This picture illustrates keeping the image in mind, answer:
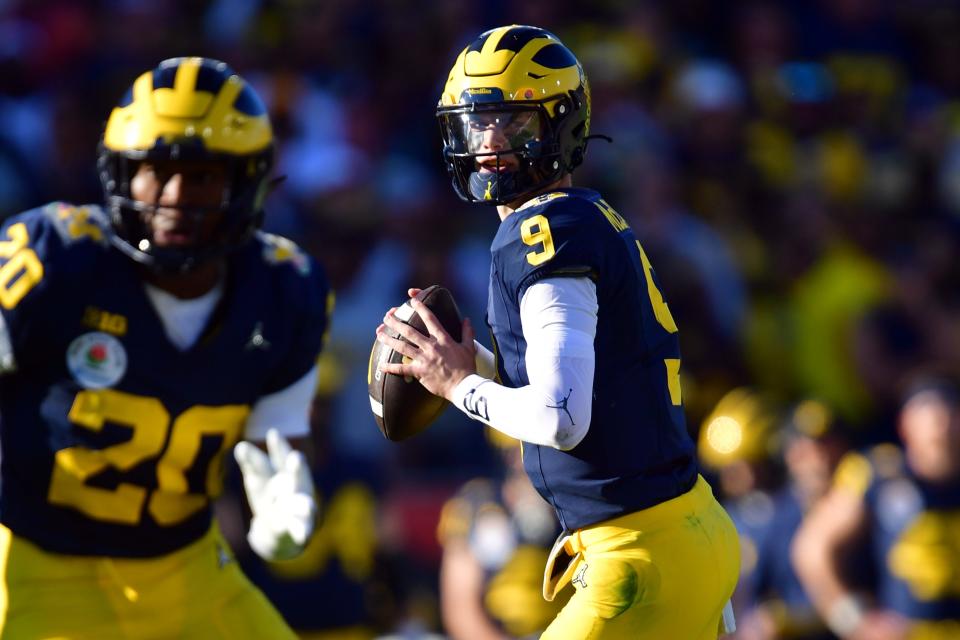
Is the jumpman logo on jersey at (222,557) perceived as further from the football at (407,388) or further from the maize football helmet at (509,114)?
the maize football helmet at (509,114)

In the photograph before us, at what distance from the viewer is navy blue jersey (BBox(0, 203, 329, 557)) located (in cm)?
397

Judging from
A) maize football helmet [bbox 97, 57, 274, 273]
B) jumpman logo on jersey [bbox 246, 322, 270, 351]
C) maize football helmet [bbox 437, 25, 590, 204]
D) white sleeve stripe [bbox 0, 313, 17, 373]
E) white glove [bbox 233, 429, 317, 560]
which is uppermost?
maize football helmet [bbox 437, 25, 590, 204]

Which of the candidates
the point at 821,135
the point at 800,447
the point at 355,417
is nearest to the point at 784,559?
the point at 800,447

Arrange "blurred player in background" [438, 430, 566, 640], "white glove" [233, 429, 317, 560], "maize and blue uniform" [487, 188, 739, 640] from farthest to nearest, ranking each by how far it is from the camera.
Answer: "blurred player in background" [438, 430, 566, 640] < "white glove" [233, 429, 317, 560] < "maize and blue uniform" [487, 188, 739, 640]

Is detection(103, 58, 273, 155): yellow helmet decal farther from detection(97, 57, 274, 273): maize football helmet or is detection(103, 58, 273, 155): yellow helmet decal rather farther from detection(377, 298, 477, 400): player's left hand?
detection(377, 298, 477, 400): player's left hand

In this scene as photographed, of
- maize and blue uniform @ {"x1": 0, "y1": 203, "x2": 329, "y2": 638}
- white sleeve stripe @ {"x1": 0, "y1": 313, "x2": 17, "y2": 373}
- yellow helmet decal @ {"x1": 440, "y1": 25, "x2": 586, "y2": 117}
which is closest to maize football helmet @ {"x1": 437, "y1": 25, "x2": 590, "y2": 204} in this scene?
yellow helmet decal @ {"x1": 440, "y1": 25, "x2": 586, "y2": 117}

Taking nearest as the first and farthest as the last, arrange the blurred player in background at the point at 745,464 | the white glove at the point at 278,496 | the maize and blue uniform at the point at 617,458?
the maize and blue uniform at the point at 617,458, the white glove at the point at 278,496, the blurred player in background at the point at 745,464

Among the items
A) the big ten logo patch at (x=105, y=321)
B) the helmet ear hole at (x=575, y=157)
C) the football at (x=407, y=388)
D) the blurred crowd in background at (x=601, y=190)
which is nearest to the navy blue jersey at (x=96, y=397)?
the big ten logo patch at (x=105, y=321)

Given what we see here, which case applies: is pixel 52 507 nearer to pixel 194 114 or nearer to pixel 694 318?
pixel 194 114

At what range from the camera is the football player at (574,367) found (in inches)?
134

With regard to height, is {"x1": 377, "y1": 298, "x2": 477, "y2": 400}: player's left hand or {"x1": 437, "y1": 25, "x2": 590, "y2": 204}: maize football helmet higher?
{"x1": 437, "y1": 25, "x2": 590, "y2": 204}: maize football helmet

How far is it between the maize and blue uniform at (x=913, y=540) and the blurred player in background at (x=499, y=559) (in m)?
1.36

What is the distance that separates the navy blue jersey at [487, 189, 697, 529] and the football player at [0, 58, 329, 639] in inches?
31.3

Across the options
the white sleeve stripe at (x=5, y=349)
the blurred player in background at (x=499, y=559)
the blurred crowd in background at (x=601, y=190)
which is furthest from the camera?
the blurred crowd in background at (x=601, y=190)
